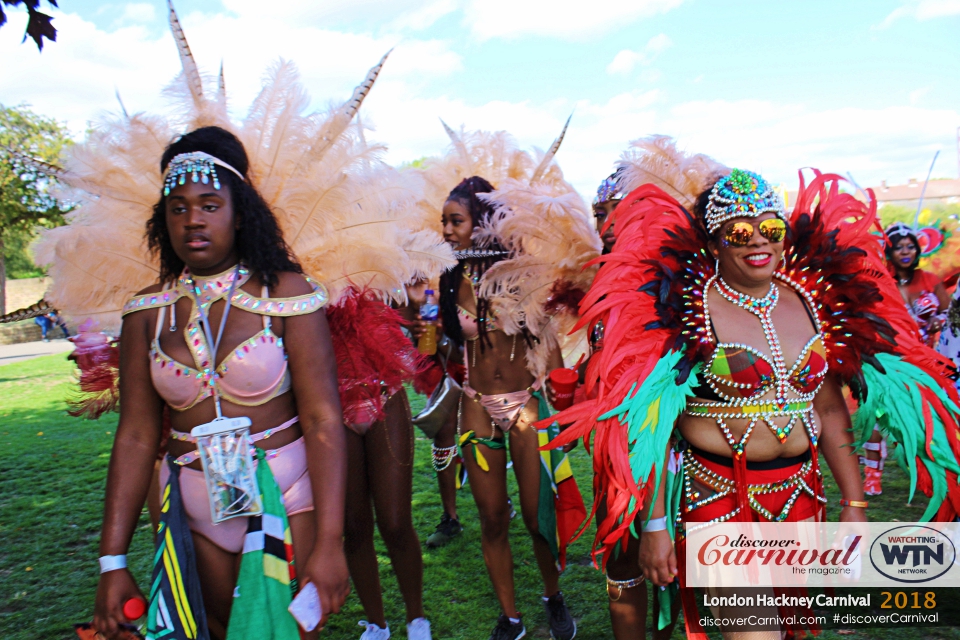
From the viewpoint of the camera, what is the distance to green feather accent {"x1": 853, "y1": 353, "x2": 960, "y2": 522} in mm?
2791

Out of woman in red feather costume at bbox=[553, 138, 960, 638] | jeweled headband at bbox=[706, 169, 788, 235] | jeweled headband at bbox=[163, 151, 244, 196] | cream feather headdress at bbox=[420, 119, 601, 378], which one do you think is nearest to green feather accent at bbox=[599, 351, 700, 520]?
woman in red feather costume at bbox=[553, 138, 960, 638]

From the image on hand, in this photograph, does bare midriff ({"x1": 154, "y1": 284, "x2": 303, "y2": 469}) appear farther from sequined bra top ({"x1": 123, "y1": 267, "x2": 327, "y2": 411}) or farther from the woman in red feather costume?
the woman in red feather costume

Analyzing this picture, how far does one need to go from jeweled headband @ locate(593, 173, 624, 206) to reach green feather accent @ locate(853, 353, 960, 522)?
1.46 meters

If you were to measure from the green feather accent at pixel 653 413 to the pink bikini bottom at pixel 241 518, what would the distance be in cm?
110

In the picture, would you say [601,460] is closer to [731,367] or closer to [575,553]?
[731,367]

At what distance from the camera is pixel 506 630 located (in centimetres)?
361

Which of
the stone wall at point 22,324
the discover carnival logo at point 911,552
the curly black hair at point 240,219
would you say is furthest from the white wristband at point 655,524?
the stone wall at point 22,324

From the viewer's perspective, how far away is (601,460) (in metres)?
2.58

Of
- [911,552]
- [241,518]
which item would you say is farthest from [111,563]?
[911,552]

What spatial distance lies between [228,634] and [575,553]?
316cm

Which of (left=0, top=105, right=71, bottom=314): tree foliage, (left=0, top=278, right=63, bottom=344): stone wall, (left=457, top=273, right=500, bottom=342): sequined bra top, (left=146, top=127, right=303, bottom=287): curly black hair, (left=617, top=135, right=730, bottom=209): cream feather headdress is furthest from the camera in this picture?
(left=0, top=278, right=63, bottom=344): stone wall

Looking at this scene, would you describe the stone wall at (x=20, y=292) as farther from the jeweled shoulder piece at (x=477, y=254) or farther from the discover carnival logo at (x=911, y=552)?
the discover carnival logo at (x=911, y=552)

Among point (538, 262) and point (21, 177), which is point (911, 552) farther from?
point (21, 177)

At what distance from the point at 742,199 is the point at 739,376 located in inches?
26.7
